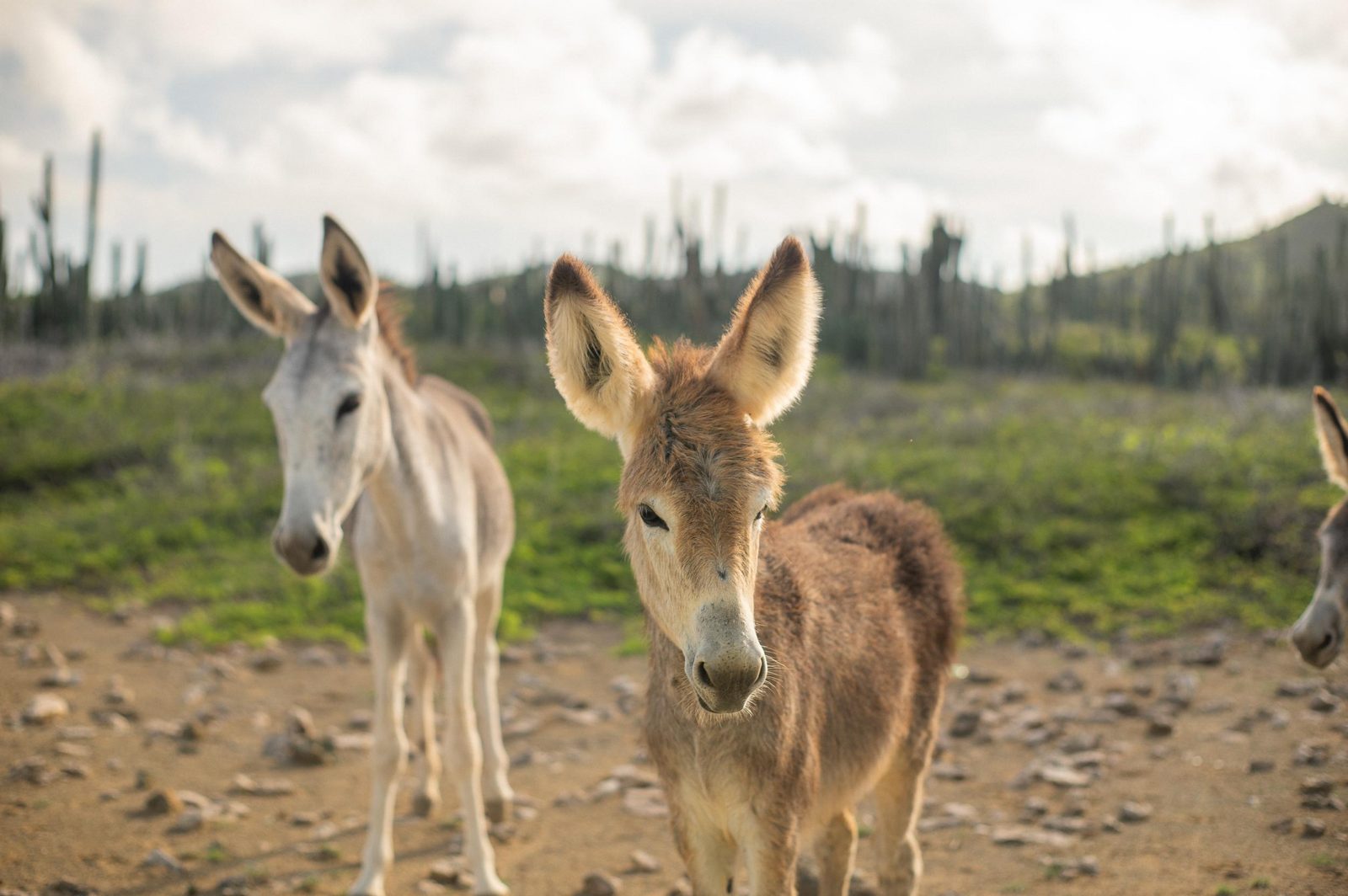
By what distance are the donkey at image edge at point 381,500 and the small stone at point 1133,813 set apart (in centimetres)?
351

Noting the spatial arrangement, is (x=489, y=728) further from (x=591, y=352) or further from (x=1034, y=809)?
(x=591, y=352)

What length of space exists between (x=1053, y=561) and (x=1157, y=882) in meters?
5.93

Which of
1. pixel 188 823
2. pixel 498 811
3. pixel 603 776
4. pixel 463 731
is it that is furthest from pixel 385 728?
pixel 603 776

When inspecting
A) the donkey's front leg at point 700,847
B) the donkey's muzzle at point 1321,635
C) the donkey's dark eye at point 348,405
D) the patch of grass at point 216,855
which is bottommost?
the patch of grass at point 216,855

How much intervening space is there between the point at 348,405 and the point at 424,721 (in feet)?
8.64

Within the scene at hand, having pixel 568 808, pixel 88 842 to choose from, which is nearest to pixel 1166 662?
pixel 568 808

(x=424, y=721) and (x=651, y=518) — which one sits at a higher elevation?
(x=651, y=518)

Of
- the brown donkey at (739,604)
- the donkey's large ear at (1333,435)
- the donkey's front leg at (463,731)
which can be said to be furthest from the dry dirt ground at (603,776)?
the donkey's large ear at (1333,435)

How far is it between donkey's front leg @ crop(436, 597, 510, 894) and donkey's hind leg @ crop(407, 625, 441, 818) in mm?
848

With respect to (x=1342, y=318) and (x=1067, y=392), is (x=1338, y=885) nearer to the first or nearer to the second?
(x=1067, y=392)

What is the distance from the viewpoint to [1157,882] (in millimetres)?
4383

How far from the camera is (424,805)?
18.9 ft

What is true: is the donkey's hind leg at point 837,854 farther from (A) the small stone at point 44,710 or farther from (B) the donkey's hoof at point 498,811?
(A) the small stone at point 44,710

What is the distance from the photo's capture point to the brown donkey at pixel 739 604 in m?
2.52
